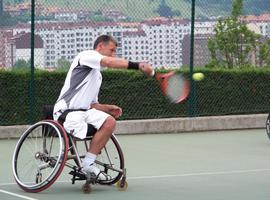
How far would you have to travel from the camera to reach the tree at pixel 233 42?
17625mm

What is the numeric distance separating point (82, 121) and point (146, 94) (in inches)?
274

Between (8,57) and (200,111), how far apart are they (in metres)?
3.42

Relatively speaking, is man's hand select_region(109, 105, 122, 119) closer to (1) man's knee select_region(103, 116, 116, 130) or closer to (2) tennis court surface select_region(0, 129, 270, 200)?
(1) man's knee select_region(103, 116, 116, 130)

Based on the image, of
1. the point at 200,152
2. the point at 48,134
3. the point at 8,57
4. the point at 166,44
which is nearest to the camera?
the point at 48,134

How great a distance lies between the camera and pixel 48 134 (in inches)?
393

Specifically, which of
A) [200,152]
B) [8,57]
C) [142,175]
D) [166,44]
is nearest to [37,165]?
[142,175]

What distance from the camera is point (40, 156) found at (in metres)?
10.1

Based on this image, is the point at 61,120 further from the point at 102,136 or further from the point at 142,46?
the point at 142,46

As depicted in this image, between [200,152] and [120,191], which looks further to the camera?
[200,152]

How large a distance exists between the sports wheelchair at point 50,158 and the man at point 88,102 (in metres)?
0.10

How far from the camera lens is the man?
9.91 metres

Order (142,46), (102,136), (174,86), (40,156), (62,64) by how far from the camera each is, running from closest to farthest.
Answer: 1. (102,136)
2. (40,156)
3. (174,86)
4. (62,64)
5. (142,46)

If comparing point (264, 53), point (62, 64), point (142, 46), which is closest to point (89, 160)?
point (62, 64)

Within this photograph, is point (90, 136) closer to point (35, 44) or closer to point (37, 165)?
point (37, 165)
